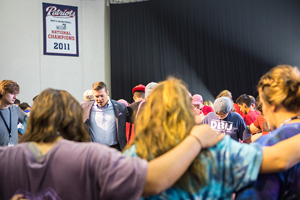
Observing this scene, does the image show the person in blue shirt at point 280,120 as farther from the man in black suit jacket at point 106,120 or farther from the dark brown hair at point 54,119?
the man in black suit jacket at point 106,120

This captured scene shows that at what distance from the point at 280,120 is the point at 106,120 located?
2.66m

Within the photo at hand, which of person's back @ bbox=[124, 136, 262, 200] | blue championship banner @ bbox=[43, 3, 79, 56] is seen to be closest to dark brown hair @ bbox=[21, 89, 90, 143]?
person's back @ bbox=[124, 136, 262, 200]

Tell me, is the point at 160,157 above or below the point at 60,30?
below

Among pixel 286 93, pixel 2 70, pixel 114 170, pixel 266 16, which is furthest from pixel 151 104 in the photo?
pixel 266 16

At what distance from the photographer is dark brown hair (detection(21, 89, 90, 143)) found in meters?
1.07

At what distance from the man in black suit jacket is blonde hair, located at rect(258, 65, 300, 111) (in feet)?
8.35

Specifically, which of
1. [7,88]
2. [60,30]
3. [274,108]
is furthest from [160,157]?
[60,30]

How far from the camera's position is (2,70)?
809cm

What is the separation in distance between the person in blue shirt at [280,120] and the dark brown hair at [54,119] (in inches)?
27.2

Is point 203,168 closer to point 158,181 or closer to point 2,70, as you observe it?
point 158,181

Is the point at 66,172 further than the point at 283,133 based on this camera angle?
No

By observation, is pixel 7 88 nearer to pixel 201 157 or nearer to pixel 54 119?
pixel 54 119

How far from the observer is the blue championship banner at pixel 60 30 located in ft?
28.0

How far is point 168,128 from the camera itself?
3.33ft
